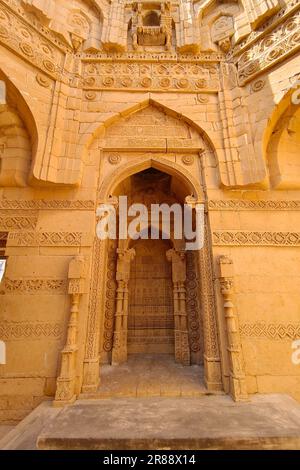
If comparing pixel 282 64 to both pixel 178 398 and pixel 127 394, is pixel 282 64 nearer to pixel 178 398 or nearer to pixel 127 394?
pixel 178 398

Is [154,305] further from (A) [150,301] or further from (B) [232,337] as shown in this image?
(B) [232,337]

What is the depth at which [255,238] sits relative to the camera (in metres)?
4.08

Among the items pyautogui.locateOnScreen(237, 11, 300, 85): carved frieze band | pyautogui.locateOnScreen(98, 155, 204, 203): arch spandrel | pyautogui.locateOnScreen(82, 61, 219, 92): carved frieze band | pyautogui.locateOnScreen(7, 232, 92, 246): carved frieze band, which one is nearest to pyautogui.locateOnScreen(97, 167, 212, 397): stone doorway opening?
pyautogui.locateOnScreen(98, 155, 204, 203): arch spandrel

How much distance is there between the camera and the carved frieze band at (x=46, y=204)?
418 cm

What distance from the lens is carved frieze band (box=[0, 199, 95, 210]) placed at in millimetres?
4177

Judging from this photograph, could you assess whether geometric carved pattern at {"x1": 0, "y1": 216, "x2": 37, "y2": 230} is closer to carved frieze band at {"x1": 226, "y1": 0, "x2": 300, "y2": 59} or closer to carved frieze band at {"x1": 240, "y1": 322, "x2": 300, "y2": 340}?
carved frieze band at {"x1": 240, "y1": 322, "x2": 300, "y2": 340}

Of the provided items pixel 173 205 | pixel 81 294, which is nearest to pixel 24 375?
pixel 81 294

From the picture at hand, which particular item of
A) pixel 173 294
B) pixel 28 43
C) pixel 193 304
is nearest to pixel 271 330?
pixel 193 304

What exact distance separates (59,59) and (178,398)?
23.6 ft

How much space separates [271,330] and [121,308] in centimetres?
335

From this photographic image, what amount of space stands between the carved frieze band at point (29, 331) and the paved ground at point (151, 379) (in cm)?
119

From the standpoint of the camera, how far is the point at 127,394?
348 cm

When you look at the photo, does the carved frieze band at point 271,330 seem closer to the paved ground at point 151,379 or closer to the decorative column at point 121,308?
the paved ground at point 151,379
